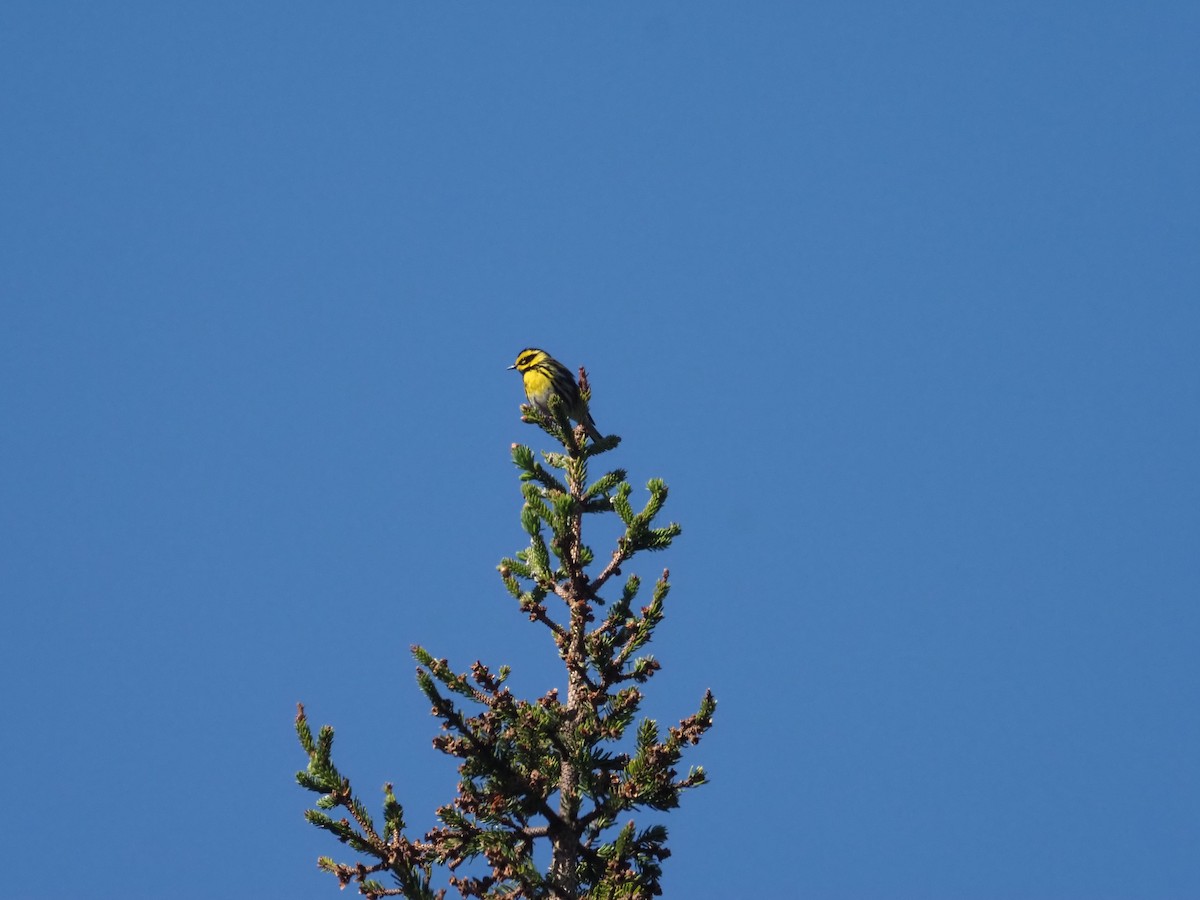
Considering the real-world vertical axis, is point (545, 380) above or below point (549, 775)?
above

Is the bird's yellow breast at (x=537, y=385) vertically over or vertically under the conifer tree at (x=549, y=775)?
over

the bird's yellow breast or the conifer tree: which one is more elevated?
the bird's yellow breast

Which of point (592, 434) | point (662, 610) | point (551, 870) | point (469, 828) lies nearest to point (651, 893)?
point (551, 870)

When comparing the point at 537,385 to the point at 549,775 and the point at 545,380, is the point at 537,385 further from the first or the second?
the point at 549,775

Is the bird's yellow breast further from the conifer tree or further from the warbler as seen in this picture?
the conifer tree

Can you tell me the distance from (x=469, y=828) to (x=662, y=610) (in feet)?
5.01

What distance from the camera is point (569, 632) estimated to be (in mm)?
7211

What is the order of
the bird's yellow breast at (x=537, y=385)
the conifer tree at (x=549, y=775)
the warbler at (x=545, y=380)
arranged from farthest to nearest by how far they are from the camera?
1. the bird's yellow breast at (x=537, y=385)
2. the warbler at (x=545, y=380)
3. the conifer tree at (x=549, y=775)

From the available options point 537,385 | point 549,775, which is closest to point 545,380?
point 537,385

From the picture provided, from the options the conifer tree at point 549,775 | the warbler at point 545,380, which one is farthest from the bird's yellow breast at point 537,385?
the conifer tree at point 549,775

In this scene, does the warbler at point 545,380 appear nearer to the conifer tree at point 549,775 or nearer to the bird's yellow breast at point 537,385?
the bird's yellow breast at point 537,385

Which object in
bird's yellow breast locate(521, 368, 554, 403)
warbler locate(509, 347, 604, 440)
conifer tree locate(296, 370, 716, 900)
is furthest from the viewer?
bird's yellow breast locate(521, 368, 554, 403)

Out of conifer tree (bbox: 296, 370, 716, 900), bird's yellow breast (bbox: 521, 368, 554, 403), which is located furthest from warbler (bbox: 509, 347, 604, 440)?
conifer tree (bbox: 296, 370, 716, 900)

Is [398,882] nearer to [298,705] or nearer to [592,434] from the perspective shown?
[298,705]
